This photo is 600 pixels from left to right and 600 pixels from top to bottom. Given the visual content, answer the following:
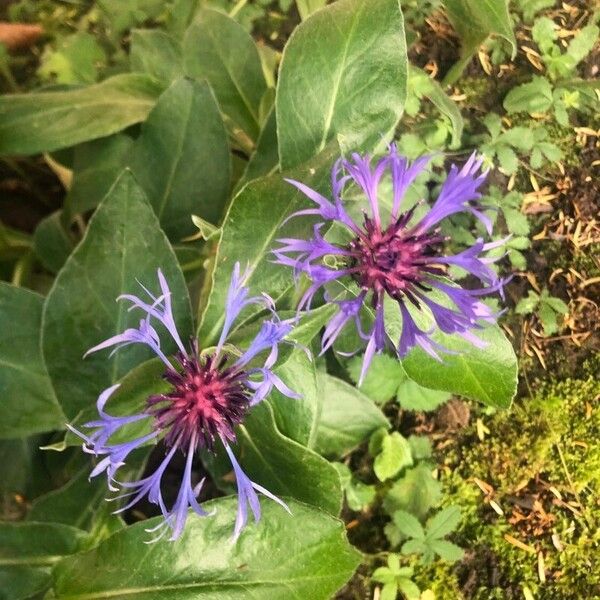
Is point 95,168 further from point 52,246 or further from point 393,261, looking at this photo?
point 393,261

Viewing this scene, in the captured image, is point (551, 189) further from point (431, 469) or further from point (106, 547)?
point (106, 547)

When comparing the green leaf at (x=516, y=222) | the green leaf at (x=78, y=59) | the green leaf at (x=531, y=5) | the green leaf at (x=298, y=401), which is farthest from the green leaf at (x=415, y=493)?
the green leaf at (x=78, y=59)

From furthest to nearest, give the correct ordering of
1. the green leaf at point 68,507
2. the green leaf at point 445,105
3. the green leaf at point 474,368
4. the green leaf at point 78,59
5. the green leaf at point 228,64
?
the green leaf at point 78,59 < the green leaf at point 228,64 < the green leaf at point 68,507 < the green leaf at point 445,105 < the green leaf at point 474,368

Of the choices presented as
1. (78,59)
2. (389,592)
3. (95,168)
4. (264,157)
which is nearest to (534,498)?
(389,592)

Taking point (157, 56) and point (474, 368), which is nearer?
point (474, 368)

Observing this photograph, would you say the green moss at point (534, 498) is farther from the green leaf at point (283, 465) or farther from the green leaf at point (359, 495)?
the green leaf at point (283, 465)

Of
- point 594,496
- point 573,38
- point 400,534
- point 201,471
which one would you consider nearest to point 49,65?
point 201,471
